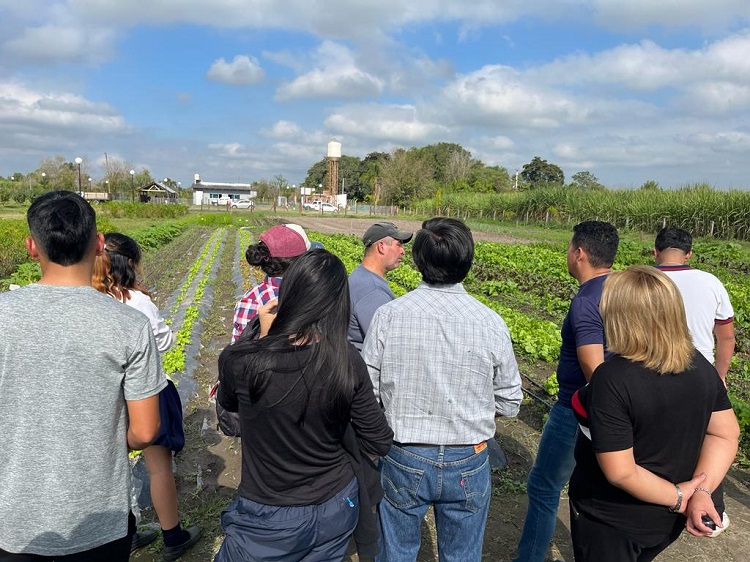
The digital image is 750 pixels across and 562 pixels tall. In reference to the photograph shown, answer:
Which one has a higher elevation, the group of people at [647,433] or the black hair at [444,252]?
the black hair at [444,252]

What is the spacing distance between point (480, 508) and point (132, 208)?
4149cm

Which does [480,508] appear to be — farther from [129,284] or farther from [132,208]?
[132,208]

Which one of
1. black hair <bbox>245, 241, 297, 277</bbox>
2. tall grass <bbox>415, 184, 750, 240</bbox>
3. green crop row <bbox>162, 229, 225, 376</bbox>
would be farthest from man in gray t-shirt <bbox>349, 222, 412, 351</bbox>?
tall grass <bbox>415, 184, 750, 240</bbox>

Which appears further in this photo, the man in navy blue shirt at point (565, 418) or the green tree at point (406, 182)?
the green tree at point (406, 182)

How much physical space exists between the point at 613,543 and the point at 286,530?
1.23 metres

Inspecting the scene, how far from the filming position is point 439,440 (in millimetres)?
2219

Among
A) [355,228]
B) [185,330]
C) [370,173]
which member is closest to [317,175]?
[370,173]

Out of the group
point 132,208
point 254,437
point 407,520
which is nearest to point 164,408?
point 254,437

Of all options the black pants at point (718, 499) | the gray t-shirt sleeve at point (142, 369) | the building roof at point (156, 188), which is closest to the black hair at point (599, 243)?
the black pants at point (718, 499)

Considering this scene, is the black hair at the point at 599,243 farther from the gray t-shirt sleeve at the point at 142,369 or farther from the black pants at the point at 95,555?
the black pants at the point at 95,555

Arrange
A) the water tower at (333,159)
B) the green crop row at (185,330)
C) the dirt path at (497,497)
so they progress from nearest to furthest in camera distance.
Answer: the dirt path at (497,497), the green crop row at (185,330), the water tower at (333,159)

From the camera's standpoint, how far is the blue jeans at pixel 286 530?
1.88 meters

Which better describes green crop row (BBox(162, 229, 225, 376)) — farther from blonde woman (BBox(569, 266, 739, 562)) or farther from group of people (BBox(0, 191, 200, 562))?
blonde woman (BBox(569, 266, 739, 562))

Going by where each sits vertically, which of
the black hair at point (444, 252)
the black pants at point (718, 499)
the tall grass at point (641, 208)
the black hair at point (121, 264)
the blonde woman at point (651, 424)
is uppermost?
the tall grass at point (641, 208)
